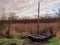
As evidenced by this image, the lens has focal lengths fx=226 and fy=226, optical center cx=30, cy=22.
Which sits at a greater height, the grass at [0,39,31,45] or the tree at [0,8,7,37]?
the tree at [0,8,7,37]

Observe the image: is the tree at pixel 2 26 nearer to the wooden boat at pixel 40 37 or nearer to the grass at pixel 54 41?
the wooden boat at pixel 40 37

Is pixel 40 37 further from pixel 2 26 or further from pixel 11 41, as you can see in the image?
pixel 2 26

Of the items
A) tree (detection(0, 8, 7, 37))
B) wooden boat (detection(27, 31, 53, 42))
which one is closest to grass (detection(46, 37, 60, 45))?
wooden boat (detection(27, 31, 53, 42))

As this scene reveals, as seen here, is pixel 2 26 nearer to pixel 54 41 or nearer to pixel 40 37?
pixel 40 37

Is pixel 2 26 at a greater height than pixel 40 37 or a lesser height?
greater

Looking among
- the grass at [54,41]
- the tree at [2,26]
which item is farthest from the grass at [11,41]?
the grass at [54,41]

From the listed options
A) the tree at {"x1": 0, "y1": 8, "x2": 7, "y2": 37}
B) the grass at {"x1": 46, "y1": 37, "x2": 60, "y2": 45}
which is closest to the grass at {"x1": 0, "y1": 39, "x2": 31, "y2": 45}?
the tree at {"x1": 0, "y1": 8, "x2": 7, "y2": 37}

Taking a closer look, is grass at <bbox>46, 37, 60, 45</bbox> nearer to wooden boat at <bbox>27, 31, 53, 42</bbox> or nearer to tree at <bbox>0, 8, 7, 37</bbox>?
wooden boat at <bbox>27, 31, 53, 42</bbox>

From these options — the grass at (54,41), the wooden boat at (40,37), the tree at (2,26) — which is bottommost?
the grass at (54,41)

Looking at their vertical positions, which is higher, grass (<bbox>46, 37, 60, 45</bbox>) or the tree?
the tree

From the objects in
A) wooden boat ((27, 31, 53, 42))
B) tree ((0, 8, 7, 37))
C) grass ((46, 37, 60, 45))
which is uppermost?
tree ((0, 8, 7, 37))

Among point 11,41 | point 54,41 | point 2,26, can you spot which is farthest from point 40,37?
point 2,26

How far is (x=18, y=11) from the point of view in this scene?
4156mm

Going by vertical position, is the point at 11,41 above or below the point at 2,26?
below
